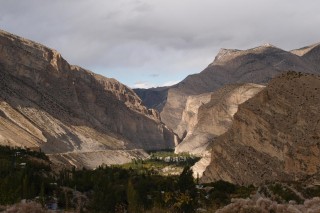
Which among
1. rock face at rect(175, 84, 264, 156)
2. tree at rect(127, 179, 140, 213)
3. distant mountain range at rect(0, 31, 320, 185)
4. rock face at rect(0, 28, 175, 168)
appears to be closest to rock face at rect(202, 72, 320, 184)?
distant mountain range at rect(0, 31, 320, 185)

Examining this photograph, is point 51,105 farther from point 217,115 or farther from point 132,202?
point 132,202

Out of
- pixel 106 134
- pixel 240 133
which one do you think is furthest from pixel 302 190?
pixel 106 134

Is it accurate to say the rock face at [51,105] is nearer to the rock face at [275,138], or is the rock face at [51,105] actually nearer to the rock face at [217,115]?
the rock face at [217,115]

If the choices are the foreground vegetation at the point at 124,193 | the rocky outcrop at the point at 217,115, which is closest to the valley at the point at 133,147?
the foreground vegetation at the point at 124,193

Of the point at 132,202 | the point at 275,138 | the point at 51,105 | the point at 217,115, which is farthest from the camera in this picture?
the point at 51,105

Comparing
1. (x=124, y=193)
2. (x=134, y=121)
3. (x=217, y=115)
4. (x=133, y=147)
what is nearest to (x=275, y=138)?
(x=124, y=193)

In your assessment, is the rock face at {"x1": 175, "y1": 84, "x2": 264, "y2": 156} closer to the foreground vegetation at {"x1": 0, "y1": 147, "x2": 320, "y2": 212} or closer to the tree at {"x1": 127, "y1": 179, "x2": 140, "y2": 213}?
the foreground vegetation at {"x1": 0, "y1": 147, "x2": 320, "y2": 212}
